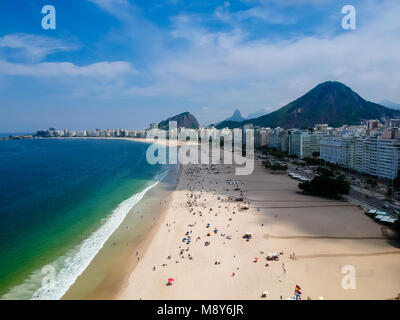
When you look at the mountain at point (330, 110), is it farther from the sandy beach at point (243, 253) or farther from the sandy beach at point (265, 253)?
the sandy beach at point (243, 253)

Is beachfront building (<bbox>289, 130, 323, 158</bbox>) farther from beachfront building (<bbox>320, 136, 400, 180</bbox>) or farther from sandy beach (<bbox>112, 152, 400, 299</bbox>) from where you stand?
sandy beach (<bbox>112, 152, 400, 299</bbox>)

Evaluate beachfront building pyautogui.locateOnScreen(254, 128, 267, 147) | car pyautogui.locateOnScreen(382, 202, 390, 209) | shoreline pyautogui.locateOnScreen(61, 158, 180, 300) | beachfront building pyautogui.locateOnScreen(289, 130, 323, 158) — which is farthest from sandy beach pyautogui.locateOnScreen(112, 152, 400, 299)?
beachfront building pyautogui.locateOnScreen(254, 128, 267, 147)

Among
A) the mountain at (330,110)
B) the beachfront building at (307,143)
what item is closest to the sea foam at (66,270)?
the beachfront building at (307,143)

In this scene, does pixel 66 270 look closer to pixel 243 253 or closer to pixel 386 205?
pixel 243 253

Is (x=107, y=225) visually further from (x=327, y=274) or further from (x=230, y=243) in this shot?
(x=327, y=274)
